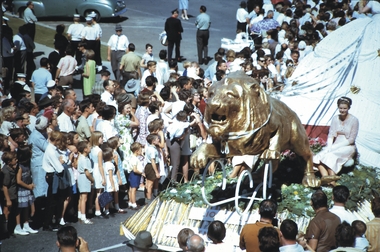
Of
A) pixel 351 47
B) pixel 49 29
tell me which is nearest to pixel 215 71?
pixel 351 47

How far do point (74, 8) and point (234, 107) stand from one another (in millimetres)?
18310

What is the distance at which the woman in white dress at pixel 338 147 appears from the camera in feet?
39.2

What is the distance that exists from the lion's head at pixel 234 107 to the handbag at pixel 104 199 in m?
3.55

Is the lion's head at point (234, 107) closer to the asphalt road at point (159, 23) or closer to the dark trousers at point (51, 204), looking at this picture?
the dark trousers at point (51, 204)

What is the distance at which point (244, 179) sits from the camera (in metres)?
11.7

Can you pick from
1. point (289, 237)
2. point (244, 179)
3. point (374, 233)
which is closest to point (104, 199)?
point (244, 179)

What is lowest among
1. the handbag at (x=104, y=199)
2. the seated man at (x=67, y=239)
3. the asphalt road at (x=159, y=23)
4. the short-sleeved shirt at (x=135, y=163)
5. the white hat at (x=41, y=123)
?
the asphalt road at (x=159, y=23)

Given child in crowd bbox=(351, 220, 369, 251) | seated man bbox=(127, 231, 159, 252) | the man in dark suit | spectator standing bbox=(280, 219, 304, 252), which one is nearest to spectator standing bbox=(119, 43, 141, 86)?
the man in dark suit

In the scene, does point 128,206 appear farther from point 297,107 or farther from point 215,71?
point 215,71

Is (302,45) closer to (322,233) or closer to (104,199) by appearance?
(104,199)

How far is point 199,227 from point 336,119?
2.95 meters

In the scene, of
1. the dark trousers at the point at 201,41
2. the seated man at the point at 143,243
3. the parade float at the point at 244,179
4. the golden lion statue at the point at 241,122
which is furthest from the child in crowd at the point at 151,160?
the dark trousers at the point at 201,41

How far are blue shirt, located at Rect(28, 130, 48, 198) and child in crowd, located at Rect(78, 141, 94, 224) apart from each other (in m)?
0.59

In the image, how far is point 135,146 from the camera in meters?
13.4
